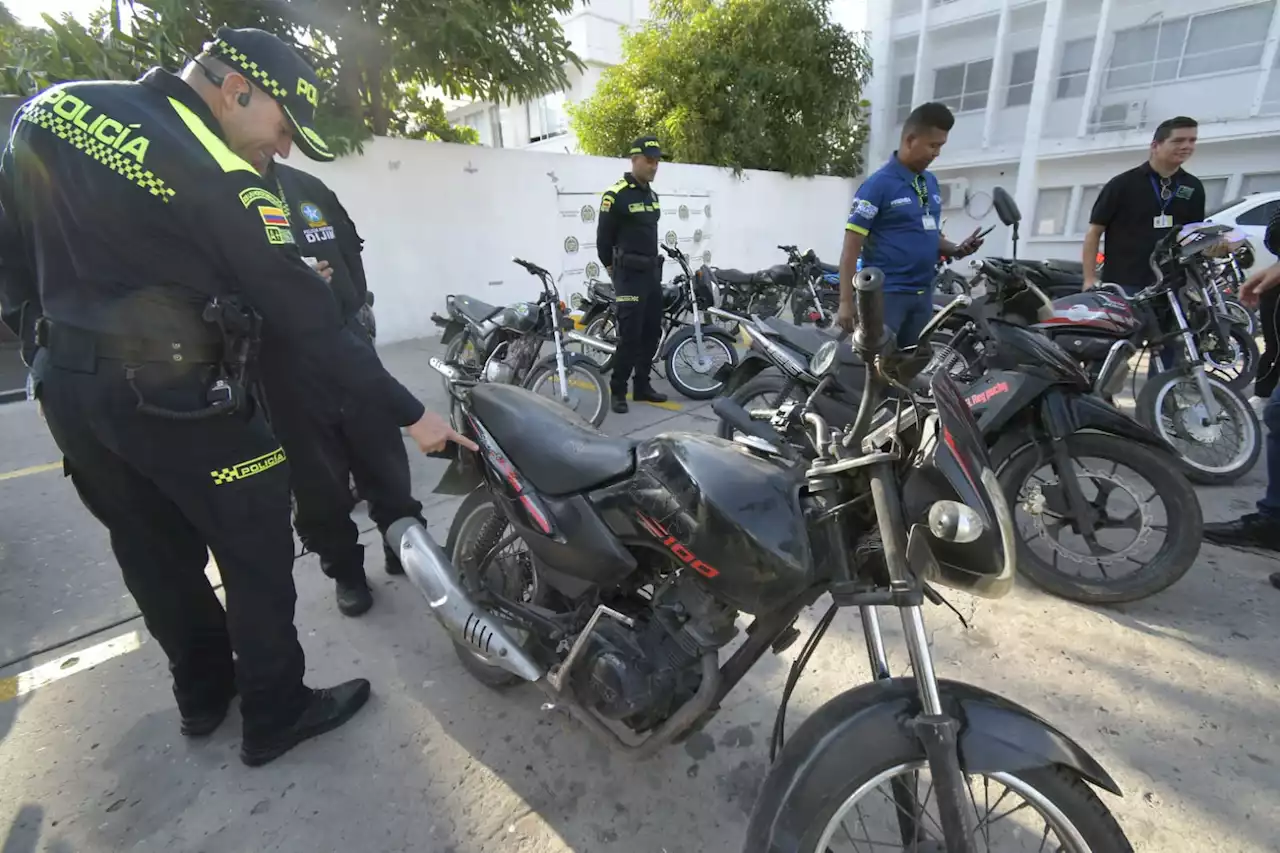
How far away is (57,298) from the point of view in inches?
57.1

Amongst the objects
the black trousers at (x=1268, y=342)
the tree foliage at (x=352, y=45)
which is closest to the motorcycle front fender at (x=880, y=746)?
the black trousers at (x=1268, y=342)

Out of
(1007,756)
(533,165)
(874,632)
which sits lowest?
(1007,756)

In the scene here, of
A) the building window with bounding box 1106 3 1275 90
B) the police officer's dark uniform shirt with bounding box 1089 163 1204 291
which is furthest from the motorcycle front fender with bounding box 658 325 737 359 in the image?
the building window with bounding box 1106 3 1275 90

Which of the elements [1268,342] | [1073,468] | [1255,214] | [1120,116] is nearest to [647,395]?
[1073,468]

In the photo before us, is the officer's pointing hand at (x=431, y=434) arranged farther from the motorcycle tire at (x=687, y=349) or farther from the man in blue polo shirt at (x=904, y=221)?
the motorcycle tire at (x=687, y=349)

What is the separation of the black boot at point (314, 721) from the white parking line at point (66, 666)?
2.88ft

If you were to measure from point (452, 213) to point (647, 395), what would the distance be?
4.66 m

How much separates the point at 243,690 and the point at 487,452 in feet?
3.31

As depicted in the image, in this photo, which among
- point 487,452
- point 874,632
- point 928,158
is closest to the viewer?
point 874,632

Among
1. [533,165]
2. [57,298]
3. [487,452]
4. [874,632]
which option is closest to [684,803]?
[874,632]

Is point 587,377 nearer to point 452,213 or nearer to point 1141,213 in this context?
point 1141,213

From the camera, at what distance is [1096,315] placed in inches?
133

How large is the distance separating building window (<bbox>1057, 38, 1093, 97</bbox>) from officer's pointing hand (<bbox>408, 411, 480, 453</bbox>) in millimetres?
17740

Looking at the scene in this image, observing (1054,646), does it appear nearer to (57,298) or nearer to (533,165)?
(57,298)
